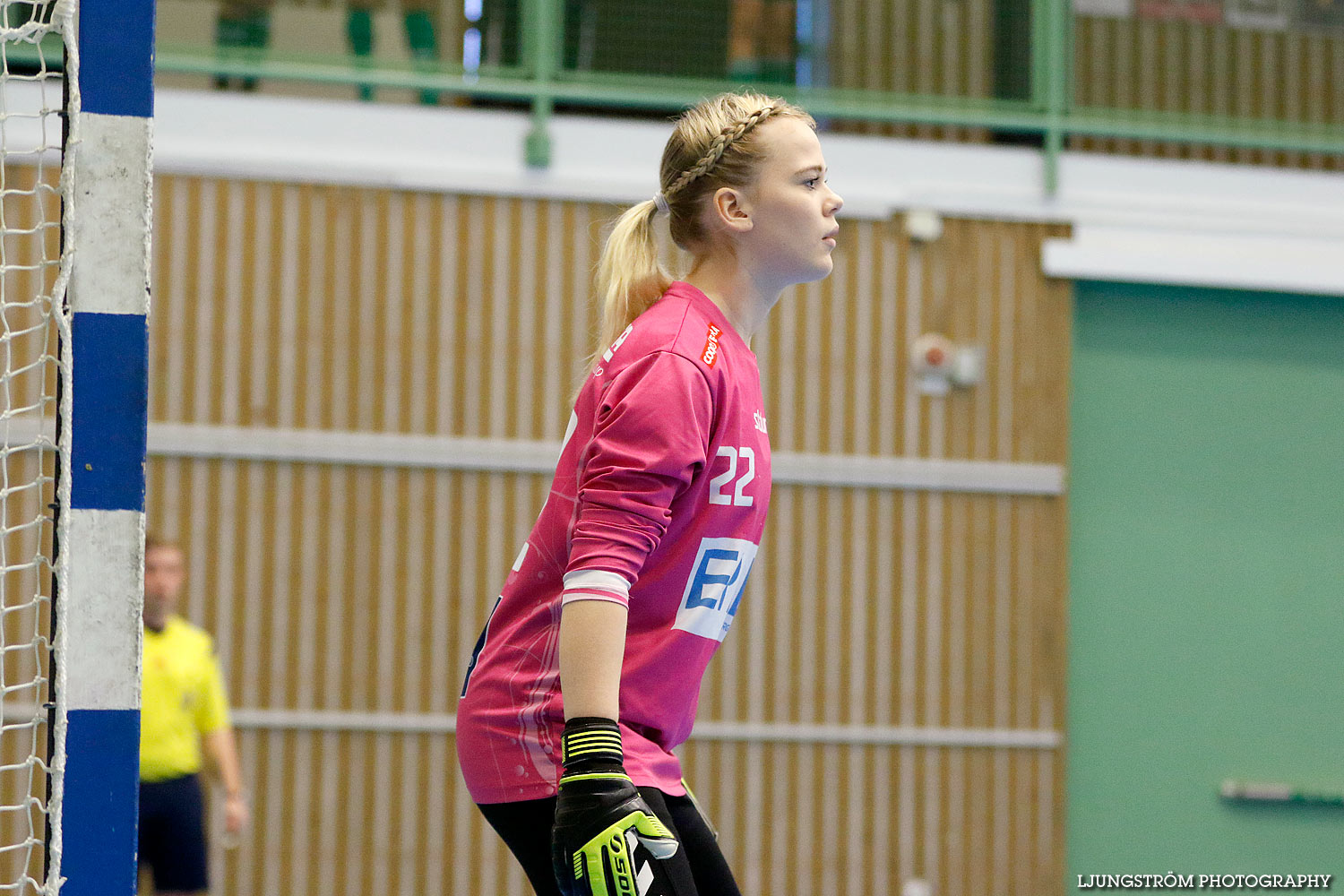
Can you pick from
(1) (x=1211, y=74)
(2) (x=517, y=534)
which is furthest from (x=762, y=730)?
(1) (x=1211, y=74)

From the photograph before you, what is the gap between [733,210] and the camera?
1.84m

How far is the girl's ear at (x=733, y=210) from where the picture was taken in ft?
6.01

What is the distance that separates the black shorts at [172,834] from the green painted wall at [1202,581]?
13.3ft

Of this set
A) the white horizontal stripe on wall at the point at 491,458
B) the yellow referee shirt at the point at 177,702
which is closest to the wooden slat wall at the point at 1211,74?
the white horizontal stripe on wall at the point at 491,458

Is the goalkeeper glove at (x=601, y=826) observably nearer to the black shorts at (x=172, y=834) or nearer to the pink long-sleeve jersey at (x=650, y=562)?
the pink long-sleeve jersey at (x=650, y=562)

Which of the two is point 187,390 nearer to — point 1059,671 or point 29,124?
point 29,124

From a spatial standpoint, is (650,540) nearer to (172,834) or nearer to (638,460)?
(638,460)

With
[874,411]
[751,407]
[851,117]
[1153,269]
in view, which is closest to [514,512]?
[874,411]

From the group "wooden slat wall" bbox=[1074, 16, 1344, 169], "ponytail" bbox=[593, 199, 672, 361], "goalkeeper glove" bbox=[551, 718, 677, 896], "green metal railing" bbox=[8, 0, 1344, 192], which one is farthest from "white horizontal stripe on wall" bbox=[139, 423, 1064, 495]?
"goalkeeper glove" bbox=[551, 718, 677, 896]

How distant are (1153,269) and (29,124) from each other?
5123mm

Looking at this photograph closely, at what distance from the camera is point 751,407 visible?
177 cm

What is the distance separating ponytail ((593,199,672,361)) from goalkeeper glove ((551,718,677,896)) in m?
0.59

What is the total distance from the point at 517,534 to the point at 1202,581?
3353 millimetres

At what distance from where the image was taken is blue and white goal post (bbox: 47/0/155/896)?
160 centimetres
